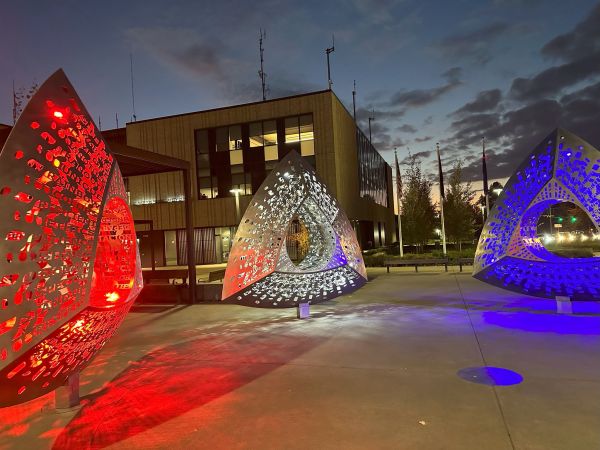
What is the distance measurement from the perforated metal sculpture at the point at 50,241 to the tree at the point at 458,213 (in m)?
26.4

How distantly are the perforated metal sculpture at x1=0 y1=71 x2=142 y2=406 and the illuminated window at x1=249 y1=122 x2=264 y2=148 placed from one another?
2471 cm

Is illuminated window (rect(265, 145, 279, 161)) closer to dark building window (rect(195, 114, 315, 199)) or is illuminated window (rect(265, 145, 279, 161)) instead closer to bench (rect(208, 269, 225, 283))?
dark building window (rect(195, 114, 315, 199))

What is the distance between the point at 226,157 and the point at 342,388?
26.1 meters

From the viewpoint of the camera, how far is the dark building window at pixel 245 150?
92.5ft

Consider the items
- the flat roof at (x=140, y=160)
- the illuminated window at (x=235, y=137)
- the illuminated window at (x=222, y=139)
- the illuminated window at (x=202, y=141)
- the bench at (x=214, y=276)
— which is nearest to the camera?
the flat roof at (x=140, y=160)

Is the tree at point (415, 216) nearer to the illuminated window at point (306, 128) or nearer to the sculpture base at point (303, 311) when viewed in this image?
the illuminated window at point (306, 128)

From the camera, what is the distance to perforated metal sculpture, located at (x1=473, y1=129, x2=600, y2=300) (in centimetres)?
841

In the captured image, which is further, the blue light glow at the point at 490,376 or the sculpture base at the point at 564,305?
Answer: the sculpture base at the point at 564,305

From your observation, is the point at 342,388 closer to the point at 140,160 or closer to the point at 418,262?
the point at 140,160

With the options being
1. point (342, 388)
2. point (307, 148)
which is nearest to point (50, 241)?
point (342, 388)

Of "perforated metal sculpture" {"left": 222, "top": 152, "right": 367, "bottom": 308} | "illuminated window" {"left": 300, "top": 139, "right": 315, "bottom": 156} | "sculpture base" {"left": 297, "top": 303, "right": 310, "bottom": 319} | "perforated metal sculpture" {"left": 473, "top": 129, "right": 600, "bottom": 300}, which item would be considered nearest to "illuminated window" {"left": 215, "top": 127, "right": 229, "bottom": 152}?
"illuminated window" {"left": 300, "top": 139, "right": 315, "bottom": 156}

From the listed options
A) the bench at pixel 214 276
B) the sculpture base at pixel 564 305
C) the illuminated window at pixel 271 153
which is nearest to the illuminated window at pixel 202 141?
the illuminated window at pixel 271 153

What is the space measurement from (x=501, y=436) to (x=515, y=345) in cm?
323

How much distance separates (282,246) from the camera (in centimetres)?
945
